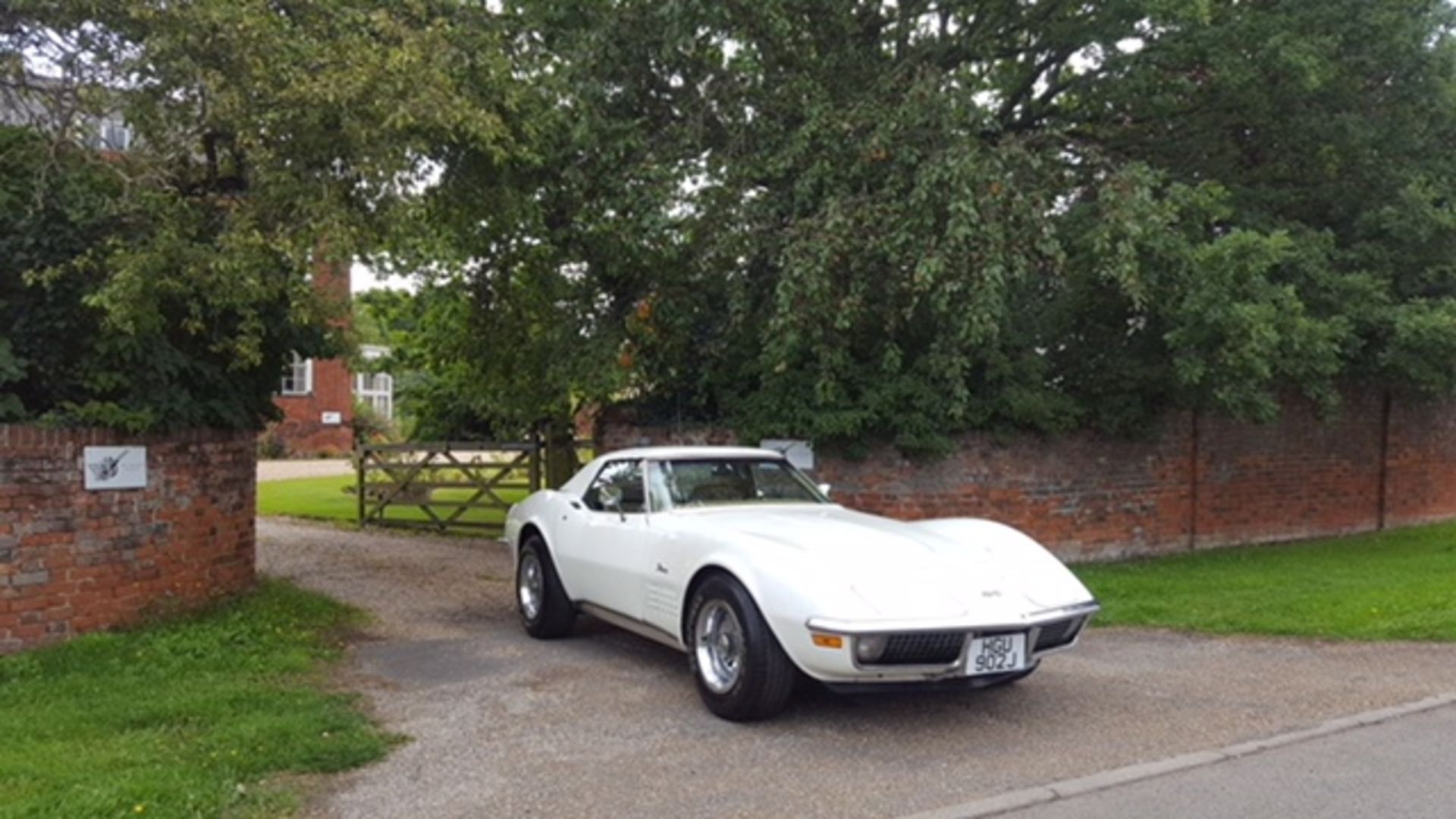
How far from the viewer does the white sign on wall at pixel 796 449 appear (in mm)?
11352

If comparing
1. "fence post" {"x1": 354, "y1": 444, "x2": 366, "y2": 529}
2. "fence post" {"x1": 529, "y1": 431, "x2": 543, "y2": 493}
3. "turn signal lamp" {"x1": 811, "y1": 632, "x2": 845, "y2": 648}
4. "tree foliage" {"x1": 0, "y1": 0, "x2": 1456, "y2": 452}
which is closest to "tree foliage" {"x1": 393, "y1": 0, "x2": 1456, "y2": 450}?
"tree foliage" {"x1": 0, "y1": 0, "x2": 1456, "y2": 452}

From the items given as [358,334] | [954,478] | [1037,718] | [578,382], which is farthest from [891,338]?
[1037,718]

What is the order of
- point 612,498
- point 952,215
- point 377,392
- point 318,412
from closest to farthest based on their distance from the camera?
1. point 612,498
2. point 952,215
3. point 318,412
4. point 377,392

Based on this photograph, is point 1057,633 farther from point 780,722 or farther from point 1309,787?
point 780,722

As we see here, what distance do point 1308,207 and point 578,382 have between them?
8493 mm

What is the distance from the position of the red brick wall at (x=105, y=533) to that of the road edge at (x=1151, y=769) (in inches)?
223

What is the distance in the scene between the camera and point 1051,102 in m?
13.6

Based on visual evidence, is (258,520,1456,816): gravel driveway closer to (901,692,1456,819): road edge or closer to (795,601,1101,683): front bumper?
(901,692,1456,819): road edge

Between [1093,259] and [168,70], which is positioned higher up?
[168,70]

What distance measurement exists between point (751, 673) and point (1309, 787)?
2.51 meters

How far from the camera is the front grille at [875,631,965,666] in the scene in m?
5.44

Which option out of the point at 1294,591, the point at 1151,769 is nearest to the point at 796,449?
the point at 1294,591

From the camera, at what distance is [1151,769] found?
517 cm

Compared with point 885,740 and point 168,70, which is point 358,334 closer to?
point 168,70
